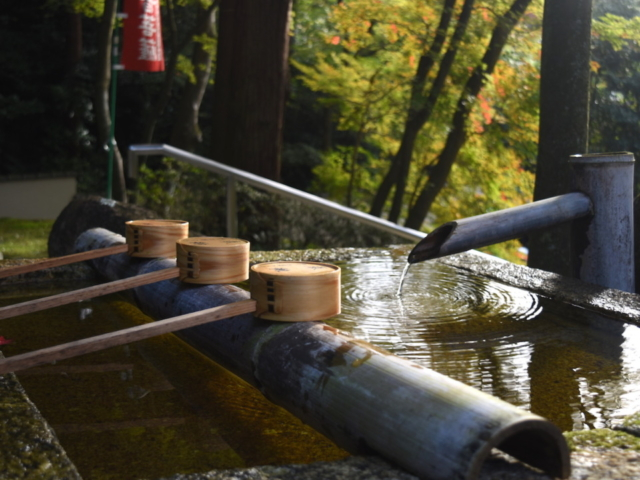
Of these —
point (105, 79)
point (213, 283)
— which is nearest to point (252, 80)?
point (105, 79)

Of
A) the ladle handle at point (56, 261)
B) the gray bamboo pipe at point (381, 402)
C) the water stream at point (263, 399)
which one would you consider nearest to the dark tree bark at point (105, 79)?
the ladle handle at point (56, 261)

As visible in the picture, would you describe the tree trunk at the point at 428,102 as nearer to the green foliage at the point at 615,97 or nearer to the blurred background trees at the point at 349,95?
the blurred background trees at the point at 349,95

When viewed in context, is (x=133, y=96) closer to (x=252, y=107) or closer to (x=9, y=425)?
(x=252, y=107)

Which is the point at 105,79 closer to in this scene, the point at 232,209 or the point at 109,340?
the point at 232,209

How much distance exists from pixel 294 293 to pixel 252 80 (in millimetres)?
6142

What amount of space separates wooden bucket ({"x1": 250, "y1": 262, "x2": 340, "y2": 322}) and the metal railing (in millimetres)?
3469

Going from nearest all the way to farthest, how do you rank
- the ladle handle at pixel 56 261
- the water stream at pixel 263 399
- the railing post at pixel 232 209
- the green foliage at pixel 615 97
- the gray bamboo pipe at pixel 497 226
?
the water stream at pixel 263 399 → the ladle handle at pixel 56 261 → the gray bamboo pipe at pixel 497 226 → the railing post at pixel 232 209 → the green foliage at pixel 615 97

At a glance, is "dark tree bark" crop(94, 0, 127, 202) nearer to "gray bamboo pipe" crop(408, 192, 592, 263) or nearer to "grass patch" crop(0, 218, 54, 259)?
"grass patch" crop(0, 218, 54, 259)

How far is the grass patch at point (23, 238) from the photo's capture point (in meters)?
7.74

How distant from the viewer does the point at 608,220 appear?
12.3 feet

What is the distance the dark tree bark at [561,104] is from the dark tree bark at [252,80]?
3009 mm

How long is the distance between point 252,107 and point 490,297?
4985 millimetres

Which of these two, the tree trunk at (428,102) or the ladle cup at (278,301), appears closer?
the ladle cup at (278,301)

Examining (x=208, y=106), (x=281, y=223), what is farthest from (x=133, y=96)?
(x=281, y=223)
